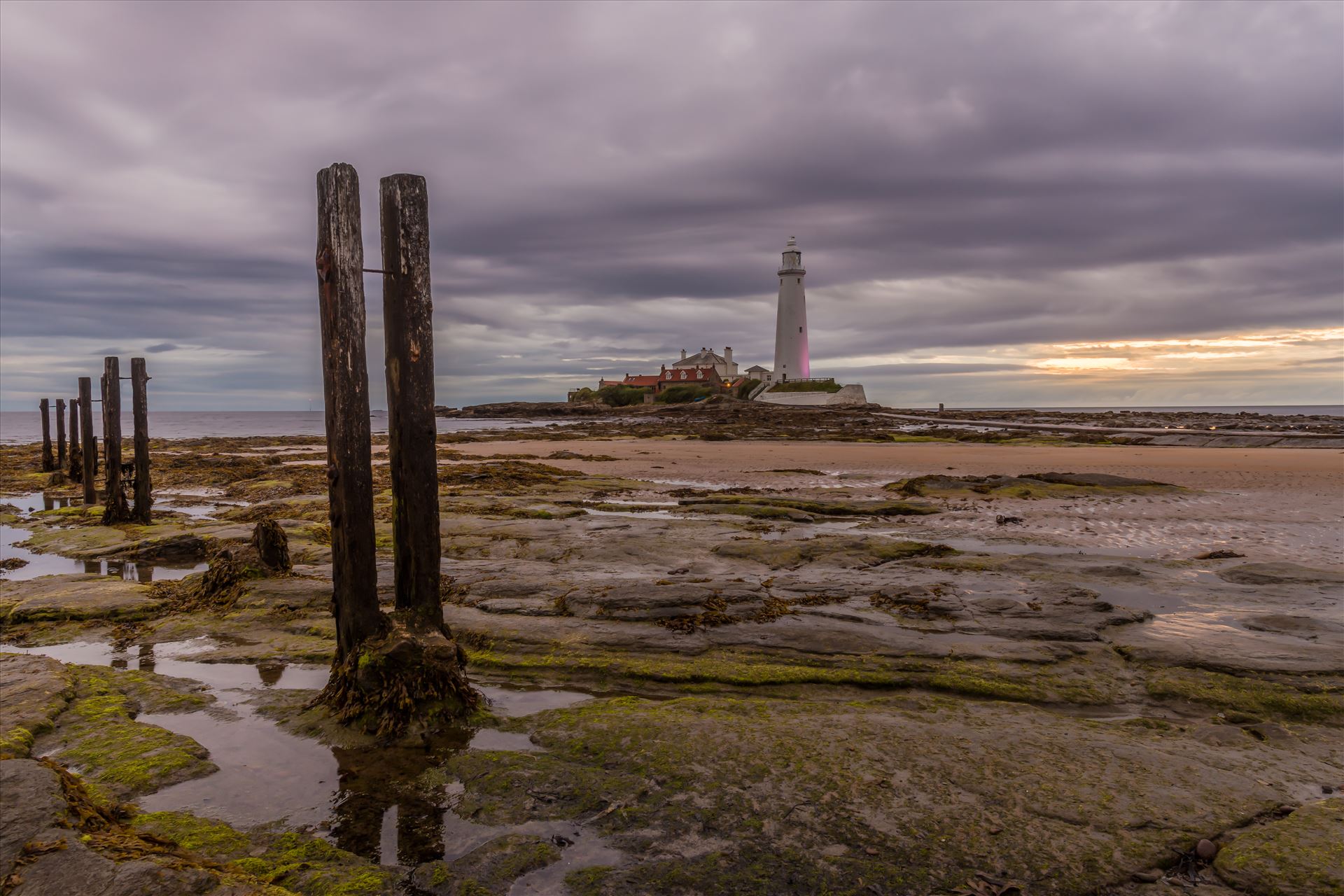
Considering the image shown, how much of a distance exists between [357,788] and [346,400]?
2836mm

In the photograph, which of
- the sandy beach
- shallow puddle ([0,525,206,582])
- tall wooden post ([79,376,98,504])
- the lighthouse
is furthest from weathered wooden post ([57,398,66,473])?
the lighthouse

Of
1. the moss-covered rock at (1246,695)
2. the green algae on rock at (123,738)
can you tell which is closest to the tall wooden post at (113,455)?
the green algae on rock at (123,738)

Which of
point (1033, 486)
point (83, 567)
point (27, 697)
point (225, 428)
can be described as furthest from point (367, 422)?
point (225, 428)

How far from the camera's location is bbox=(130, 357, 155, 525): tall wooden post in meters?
14.7

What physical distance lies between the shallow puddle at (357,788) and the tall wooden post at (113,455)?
10628mm

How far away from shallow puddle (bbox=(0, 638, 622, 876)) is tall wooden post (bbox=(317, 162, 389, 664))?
3.00 ft

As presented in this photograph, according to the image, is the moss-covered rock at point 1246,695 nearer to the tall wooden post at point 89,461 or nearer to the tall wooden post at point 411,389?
the tall wooden post at point 411,389

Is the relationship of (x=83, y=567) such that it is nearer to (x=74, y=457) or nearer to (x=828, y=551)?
(x=828, y=551)

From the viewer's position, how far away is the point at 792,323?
82.9 m

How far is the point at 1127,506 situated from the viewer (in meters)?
16.1

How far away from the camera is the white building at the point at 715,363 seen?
342ft

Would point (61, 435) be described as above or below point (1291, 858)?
above

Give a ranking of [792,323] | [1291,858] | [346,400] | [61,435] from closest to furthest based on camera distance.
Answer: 1. [1291,858]
2. [346,400]
3. [61,435]
4. [792,323]

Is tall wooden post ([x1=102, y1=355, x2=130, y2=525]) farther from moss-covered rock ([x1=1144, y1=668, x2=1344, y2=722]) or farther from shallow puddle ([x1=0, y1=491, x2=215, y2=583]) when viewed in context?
moss-covered rock ([x1=1144, y1=668, x2=1344, y2=722])
